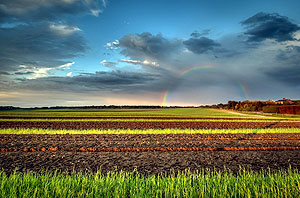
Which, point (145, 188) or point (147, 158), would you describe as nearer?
point (145, 188)

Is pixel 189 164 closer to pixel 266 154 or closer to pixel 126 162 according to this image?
pixel 126 162

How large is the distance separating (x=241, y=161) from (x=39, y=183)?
7.77m

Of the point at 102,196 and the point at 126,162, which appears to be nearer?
the point at 102,196

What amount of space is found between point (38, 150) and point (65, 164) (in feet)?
11.8

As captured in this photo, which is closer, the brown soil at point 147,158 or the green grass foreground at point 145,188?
the green grass foreground at point 145,188

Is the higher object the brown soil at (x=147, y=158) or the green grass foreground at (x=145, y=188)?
the green grass foreground at (x=145, y=188)

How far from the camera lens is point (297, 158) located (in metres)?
10.0

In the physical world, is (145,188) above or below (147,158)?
above

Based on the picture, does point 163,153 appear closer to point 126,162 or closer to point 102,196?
point 126,162

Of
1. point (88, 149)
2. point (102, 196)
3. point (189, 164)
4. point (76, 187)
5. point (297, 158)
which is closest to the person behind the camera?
point (102, 196)

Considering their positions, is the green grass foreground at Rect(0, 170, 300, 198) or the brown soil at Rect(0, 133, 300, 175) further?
the brown soil at Rect(0, 133, 300, 175)

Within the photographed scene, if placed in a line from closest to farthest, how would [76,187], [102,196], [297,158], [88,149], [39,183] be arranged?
1. [102,196]
2. [76,187]
3. [39,183]
4. [297,158]
5. [88,149]

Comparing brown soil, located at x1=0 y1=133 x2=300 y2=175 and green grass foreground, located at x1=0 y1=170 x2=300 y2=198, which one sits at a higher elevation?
green grass foreground, located at x1=0 y1=170 x2=300 y2=198

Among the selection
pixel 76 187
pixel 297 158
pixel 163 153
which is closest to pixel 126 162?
pixel 163 153
